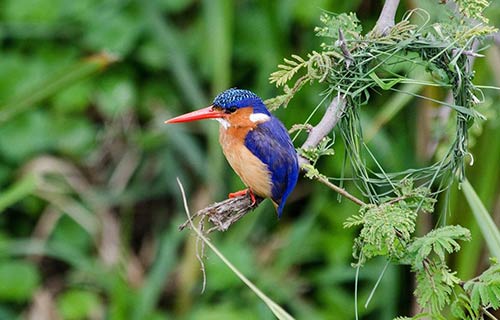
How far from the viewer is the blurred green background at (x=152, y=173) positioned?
3021 mm

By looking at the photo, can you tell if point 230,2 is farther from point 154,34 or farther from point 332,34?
point 332,34

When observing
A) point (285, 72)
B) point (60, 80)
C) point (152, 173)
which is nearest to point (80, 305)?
point (152, 173)

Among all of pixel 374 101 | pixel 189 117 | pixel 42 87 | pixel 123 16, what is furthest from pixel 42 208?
pixel 189 117

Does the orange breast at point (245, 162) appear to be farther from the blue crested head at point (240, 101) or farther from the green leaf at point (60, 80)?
the green leaf at point (60, 80)

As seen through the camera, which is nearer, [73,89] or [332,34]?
[332,34]

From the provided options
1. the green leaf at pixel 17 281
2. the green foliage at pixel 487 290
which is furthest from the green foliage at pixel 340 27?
the green leaf at pixel 17 281

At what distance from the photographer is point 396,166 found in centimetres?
274

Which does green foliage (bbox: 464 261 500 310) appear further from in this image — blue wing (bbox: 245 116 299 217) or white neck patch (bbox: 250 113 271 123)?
white neck patch (bbox: 250 113 271 123)

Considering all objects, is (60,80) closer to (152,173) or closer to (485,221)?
(152,173)

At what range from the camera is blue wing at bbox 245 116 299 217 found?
1.33 m

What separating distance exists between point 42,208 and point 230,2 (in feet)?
3.59

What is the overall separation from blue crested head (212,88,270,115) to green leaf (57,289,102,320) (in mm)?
1889

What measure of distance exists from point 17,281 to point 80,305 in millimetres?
249

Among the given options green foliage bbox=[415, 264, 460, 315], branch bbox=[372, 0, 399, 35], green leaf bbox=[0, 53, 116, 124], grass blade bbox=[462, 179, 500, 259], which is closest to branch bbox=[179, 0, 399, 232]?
branch bbox=[372, 0, 399, 35]
